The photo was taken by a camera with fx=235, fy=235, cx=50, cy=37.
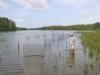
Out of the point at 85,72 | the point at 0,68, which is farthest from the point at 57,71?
the point at 0,68

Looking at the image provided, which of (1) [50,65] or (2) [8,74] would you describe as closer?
(2) [8,74]

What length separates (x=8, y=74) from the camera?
20.7 m

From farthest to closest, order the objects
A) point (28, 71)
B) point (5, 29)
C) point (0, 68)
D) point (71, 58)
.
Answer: point (5, 29) → point (71, 58) → point (0, 68) → point (28, 71)

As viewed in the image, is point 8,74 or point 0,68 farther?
point 0,68

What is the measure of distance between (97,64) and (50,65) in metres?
4.82

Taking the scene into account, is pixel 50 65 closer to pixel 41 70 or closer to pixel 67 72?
pixel 41 70

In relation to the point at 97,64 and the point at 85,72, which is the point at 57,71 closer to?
the point at 85,72

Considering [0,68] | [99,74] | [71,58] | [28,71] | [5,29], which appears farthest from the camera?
Result: [5,29]

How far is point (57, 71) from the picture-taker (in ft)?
67.6

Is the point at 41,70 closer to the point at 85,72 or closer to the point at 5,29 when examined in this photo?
the point at 85,72

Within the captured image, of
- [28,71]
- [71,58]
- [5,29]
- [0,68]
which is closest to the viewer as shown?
Result: [28,71]

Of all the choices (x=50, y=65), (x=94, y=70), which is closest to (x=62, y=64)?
(x=50, y=65)

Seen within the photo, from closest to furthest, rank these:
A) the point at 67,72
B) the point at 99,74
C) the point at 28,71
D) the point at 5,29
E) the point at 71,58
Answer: the point at 99,74 → the point at 67,72 → the point at 28,71 → the point at 71,58 → the point at 5,29

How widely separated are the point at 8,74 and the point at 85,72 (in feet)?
22.0
